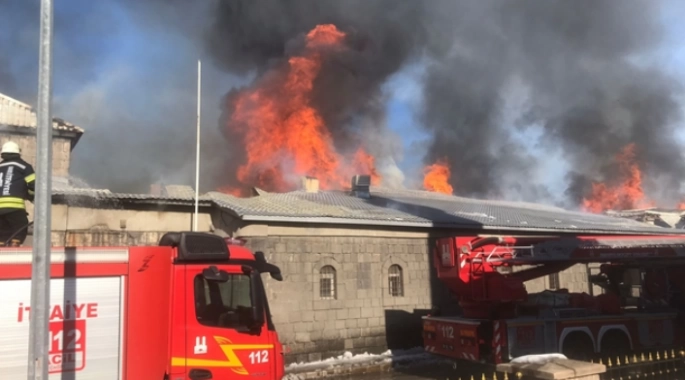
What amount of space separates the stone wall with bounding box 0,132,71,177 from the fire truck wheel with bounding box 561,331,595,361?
51.5 feet

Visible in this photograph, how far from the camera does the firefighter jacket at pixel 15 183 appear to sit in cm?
662

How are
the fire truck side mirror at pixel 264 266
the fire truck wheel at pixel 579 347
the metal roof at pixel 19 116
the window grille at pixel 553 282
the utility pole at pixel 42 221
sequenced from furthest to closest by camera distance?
the metal roof at pixel 19 116 → the window grille at pixel 553 282 → the fire truck wheel at pixel 579 347 → the fire truck side mirror at pixel 264 266 → the utility pole at pixel 42 221

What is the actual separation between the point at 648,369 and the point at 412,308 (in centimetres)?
624

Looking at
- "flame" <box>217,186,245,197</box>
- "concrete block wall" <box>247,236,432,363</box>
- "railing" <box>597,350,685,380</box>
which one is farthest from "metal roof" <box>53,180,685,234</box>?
"flame" <box>217,186,245,197</box>

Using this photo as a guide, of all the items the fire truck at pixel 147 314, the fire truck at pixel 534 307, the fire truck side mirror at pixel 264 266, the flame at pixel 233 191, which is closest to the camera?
the fire truck at pixel 147 314

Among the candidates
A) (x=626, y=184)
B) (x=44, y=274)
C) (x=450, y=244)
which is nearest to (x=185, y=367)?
(x=44, y=274)

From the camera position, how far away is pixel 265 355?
573 cm

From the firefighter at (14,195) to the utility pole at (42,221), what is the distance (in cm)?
249

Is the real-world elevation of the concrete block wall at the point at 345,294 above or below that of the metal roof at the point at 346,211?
below

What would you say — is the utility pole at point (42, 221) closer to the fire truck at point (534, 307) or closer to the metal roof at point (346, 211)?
the fire truck at point (534, 307)

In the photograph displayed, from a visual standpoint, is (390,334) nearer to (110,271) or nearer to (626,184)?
(110,271)

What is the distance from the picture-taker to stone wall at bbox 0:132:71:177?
18.2 m

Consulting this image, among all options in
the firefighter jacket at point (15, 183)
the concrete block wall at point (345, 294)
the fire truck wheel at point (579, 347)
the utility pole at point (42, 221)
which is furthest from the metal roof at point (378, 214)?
the utility pole at point (42, 221)

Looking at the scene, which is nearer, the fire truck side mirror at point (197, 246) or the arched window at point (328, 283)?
the fire truck side mirror at point (197, 246)
